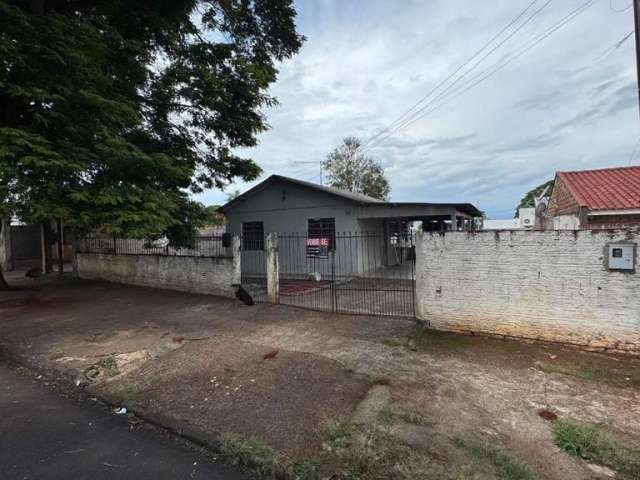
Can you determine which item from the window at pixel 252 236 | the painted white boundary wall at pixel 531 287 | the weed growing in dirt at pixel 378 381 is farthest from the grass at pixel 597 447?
the window at pixel 252 236

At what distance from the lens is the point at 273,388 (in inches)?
157

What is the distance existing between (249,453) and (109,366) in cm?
310

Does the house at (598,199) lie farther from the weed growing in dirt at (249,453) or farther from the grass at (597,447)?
the weed growing in dirt at (249,453)

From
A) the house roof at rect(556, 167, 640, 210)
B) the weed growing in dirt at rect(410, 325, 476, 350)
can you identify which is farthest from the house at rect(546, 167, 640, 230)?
the weed growing in dirt at rect(410, 325, 476, 350)

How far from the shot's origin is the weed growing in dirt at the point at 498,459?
2.46m

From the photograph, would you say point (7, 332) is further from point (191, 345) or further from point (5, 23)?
point (5, 23)

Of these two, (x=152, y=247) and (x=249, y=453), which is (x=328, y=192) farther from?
(x=249, y=453)

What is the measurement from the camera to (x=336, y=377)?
4258 millimetres

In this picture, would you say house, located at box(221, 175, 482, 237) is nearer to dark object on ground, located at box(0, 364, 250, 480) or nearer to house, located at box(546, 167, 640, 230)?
house, located at box(546, 167, 640, 230)

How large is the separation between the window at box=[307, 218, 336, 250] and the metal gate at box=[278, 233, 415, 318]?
52mm

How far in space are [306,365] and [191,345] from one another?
216 centimetres

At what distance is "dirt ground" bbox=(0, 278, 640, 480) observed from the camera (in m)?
3.06

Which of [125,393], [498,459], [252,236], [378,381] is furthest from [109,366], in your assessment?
[252,236]

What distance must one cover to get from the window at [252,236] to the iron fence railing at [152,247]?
380 centimetres
